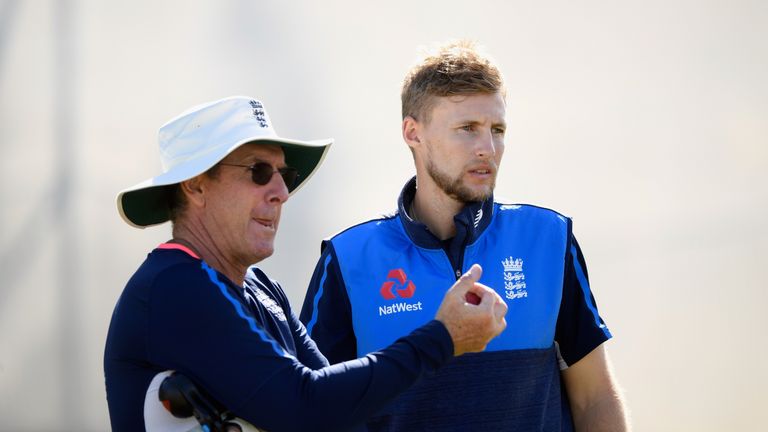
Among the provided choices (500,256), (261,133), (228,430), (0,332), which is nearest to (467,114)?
(500,256)

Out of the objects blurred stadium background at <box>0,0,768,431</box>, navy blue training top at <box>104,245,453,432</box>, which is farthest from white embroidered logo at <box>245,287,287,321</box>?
blurred stadium background at <box>0,0,768,431</box>

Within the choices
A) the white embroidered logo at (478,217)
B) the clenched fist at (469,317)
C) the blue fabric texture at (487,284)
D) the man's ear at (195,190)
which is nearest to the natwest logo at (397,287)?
the blue fabric texture at (487,284)

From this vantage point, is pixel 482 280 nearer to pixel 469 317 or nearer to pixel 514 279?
pixel 514 279

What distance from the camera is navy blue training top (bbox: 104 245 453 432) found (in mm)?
1774

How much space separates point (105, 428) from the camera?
3701mm

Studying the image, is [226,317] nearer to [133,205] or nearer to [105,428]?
[133,205]

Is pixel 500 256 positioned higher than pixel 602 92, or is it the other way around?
pixel 602 92

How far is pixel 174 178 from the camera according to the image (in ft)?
6.60

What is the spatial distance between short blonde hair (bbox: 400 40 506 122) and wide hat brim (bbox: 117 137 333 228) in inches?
18.7

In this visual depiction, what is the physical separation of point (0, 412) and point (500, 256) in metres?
2.28

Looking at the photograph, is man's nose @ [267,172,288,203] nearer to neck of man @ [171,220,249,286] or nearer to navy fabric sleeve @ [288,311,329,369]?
neck of man @ [171,220,249,286]

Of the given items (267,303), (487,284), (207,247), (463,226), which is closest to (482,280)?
(487,284)

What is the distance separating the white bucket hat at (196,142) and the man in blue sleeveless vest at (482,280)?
0.59m

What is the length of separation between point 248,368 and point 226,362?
45 millimetres
